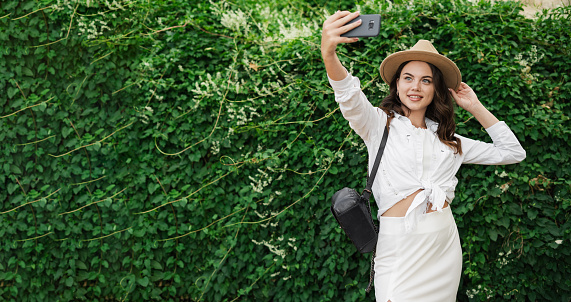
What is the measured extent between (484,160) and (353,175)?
105 cm

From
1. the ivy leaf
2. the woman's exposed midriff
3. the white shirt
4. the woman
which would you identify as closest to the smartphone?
the woman

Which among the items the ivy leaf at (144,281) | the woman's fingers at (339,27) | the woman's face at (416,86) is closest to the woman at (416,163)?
the woman's face at (416,86)

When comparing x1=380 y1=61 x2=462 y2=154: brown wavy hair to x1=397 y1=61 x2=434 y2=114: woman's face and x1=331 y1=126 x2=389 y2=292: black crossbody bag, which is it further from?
x1=331 y1=126 x2=389 y2=292: black crossbody bag

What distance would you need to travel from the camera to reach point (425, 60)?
7.13ft

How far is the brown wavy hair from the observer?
2.19m

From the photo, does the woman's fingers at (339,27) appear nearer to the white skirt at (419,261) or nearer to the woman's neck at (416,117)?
the woman's neck at (416,117)

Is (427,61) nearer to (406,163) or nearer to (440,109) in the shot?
(440,109)

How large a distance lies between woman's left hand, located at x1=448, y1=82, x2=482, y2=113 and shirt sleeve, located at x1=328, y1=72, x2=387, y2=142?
1.50ft

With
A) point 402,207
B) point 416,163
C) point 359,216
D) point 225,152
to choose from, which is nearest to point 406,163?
point 416,163

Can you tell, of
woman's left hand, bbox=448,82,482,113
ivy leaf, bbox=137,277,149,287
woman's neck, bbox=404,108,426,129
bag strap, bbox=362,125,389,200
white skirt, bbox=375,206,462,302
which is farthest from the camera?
ivy leaf, bbox=137,277,149,287

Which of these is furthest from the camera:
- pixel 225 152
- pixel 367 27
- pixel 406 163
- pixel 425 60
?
pixel 225 152

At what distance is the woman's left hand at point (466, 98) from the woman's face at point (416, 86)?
A: 0.23 meters

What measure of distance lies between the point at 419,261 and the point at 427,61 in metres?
0.87

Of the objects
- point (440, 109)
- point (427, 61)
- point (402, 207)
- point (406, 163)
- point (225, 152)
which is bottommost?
point (225, 152)
